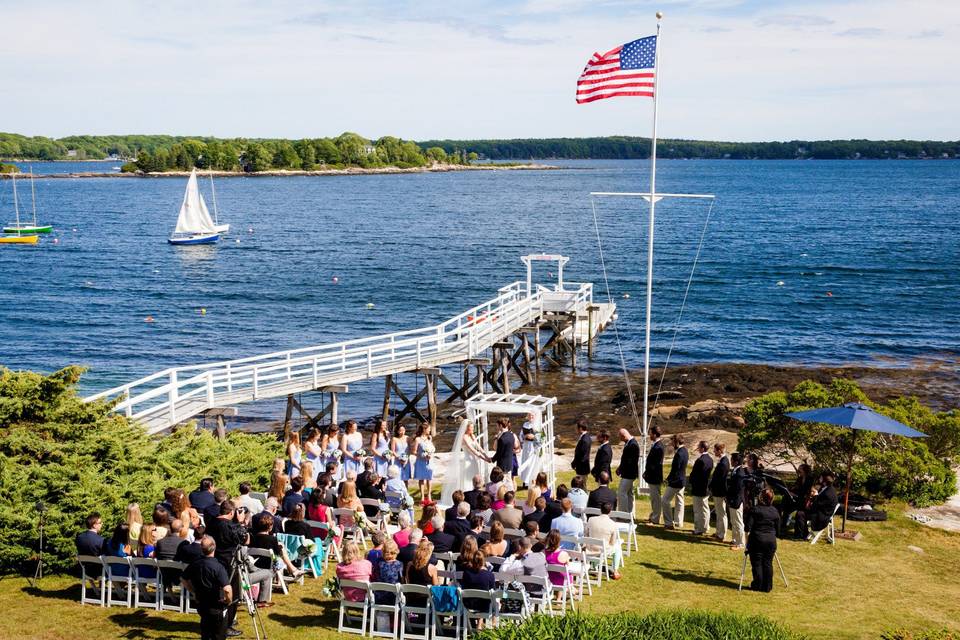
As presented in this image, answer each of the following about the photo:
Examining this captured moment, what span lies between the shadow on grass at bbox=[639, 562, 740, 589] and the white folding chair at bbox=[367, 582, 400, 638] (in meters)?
4.30

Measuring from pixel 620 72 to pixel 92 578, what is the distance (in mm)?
13644

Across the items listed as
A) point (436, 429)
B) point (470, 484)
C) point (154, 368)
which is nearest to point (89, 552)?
point (470, 484)

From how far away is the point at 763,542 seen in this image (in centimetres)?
1293

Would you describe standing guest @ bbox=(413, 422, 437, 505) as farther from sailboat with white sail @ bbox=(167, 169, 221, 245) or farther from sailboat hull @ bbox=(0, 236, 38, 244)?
sailboat hull @ bbox=(0, 236, 38, 244)

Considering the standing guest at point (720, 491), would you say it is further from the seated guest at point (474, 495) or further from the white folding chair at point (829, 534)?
the seated guest at point (474, 495)

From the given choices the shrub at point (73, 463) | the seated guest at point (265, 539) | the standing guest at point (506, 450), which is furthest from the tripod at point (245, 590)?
the standing guest at point (506, 450)

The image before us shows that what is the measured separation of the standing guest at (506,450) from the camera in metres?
16.8

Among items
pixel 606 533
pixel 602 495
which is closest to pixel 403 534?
pixel 606 533

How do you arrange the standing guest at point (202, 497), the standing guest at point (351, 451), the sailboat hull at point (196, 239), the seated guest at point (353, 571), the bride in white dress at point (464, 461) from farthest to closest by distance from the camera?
the sailboat hull at point (196, 239)
the standing guest at point (351, 451)
the bride in white dress at point (464, 461)
the standing guest at point (202, 497)
the seated guest at point (353, 571)

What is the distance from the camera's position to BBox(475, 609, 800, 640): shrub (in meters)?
9.30

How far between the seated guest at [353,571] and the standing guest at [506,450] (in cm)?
555

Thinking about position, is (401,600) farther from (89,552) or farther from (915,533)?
(915,533)

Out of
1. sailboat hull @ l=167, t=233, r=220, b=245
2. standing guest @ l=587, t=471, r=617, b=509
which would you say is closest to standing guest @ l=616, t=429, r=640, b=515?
standing guest @ l=587, t=471, r=617, b=509

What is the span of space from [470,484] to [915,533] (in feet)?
24.5
